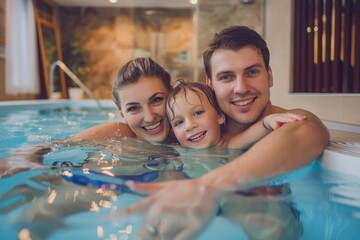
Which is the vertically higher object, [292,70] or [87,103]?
[292,70]

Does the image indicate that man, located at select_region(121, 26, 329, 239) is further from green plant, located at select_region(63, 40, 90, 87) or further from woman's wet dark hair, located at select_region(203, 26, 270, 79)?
green plant, located at select_region(63, 40, 90, 87)

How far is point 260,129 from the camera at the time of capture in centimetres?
153

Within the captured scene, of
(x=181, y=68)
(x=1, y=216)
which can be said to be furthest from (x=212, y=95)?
(x=181, y=68)

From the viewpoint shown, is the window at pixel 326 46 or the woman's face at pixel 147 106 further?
the window at pixel 326 46

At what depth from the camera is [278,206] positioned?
96cm

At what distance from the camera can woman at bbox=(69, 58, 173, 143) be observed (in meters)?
1.73

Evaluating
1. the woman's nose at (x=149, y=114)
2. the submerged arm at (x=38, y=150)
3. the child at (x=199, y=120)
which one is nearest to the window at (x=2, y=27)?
the submerged arm at (x=38, y=150)

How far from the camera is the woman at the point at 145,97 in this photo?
1.73m

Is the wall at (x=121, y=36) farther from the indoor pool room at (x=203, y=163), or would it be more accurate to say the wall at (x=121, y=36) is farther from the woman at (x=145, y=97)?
the woman at (x=145, y=97)

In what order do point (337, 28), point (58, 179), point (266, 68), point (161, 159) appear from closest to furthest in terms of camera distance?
point (58, 179), point (161, 159), point (266, 68), point (337, 28)

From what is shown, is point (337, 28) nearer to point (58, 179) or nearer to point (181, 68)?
point (58, 179)

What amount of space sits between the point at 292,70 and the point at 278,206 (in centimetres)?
424

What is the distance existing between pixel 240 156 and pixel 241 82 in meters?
0.57

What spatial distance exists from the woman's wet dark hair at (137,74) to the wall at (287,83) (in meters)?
1.96
